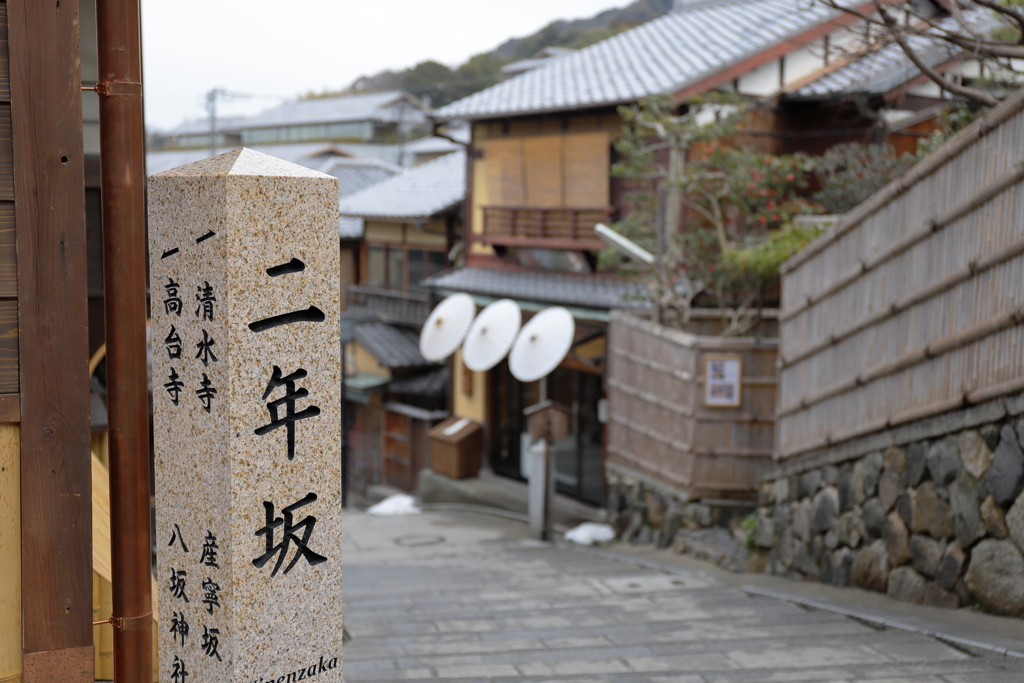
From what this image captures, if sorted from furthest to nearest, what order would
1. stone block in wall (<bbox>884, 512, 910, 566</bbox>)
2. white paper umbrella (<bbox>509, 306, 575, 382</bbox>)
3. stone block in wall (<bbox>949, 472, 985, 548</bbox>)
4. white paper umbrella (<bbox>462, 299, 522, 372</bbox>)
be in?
white paper umbrella (<bbox>462, 299, 522, 372</bbox>)
white paper umbrella (<bbox>509, 306, 575, 382</bbox>)
stone block in wall (<bbox>884, 512, 910, 566</bbox>)
stone block in wall (<bbox>949, 472, 985, 548</bbox>)

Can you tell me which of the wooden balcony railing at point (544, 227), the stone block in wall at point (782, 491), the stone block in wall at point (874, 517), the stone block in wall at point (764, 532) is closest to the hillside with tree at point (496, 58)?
the wooden balcony railing at point (544, 227)

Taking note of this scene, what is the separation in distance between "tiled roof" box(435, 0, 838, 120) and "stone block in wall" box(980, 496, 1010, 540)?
956cm

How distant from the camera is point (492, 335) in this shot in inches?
599

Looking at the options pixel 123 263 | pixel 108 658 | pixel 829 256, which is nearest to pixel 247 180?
pixel 123 263

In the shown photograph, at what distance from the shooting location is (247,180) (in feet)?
11.2

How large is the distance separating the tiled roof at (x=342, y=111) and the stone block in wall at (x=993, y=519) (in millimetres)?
44075

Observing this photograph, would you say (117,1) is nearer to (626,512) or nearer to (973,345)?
(973,345)

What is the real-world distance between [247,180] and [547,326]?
10.5 m

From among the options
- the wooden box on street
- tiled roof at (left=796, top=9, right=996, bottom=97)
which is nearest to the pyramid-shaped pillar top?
tiled roof at (left=796, top=9, right=996, bottom=97)

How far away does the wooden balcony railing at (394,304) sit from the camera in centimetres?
2231

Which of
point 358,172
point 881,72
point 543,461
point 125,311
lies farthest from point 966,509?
point 358,172

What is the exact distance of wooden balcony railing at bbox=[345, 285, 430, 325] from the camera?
73.2 ft

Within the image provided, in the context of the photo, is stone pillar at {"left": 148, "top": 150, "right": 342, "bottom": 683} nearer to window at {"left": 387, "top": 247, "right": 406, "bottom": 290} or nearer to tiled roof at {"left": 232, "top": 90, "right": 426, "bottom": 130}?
window at {"left": 387, "top": 247, "right": 406, "bottom": 290}

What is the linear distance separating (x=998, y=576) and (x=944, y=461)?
2.81 feet
